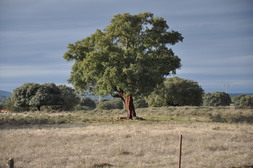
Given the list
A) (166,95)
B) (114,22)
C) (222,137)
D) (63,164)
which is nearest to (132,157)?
(63,164)

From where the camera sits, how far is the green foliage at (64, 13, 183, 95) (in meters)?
34.8

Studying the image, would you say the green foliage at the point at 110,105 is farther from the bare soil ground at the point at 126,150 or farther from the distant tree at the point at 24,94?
the bare soil ground at the point at 126,150

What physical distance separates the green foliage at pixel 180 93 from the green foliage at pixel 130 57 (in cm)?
3988

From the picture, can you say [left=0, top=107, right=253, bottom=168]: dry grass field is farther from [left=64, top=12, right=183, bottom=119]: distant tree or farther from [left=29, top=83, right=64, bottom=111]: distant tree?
[left=29, top=83, right=64, bottom=111]: distant tree

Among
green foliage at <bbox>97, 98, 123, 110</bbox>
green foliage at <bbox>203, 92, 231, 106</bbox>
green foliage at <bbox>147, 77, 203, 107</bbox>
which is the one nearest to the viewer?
green foliage at <bbox>147, 77, 203, 107</bbox>

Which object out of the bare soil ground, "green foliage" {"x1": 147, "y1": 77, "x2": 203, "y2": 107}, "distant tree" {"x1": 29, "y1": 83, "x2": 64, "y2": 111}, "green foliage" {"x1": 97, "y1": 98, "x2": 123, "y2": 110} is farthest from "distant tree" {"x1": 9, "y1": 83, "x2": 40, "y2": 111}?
"green foliage" {"x1": 97, "y1": 98, "x2": 123, "y2": 110}

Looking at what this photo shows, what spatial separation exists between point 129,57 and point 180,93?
4640 centimetres

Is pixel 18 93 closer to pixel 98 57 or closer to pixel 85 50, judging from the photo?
pixel 85 50

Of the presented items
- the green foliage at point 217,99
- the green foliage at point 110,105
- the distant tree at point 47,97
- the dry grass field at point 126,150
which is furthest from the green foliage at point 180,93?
the dry grass field at point 126,150

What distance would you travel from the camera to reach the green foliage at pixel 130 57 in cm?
3475

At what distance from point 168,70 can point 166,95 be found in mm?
43188

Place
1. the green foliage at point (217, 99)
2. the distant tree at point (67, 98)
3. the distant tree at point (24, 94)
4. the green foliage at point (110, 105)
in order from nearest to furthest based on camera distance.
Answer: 1. the distant tree at point (24, 94)
2. the distant tree at point (67, 98)
3. the green foliage at point (217, 99)
4. the green foliage at point (110, 105)

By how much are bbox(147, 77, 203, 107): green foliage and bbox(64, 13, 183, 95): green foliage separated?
131 feet

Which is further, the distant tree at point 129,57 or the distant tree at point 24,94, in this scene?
the distant tree at point 24,94
